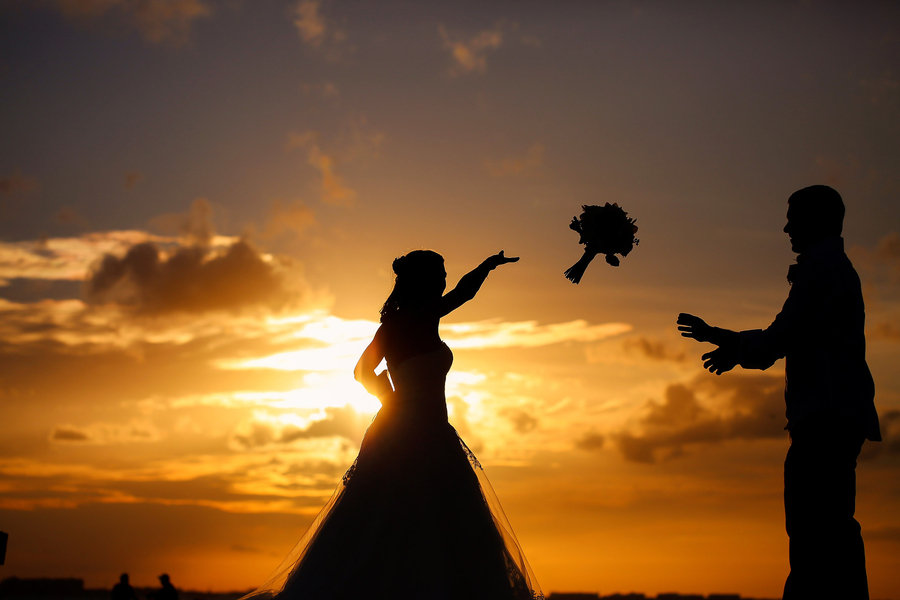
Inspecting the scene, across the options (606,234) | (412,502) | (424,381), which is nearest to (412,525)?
(412,502)

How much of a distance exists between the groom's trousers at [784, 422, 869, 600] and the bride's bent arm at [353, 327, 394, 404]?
14.5 ft

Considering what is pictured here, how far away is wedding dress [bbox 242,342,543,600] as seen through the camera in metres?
8.62

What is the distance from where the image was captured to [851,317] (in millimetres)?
6949

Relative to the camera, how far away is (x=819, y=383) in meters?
6.83

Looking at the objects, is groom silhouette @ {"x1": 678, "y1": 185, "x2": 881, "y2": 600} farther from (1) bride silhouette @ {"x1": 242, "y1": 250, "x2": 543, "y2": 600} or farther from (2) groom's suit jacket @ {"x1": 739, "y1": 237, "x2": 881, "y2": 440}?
(1) bride silhouette @ {"x1": 242, "y1": 250, "x2": 543, "y2": 600}

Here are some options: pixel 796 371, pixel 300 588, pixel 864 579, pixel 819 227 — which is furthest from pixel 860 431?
pixel 300 588

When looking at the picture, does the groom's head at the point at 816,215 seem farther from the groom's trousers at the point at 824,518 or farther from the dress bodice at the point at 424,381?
the dress bodice at the point at 424,381

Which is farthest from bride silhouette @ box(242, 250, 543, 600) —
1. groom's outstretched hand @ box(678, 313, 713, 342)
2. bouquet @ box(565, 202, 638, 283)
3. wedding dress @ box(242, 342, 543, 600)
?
groom's outstretched hand @ box(678, 313, 713, 342)

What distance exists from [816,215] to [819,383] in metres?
1.41

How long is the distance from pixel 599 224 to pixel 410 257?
6.93ft

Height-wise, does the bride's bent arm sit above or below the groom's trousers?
above

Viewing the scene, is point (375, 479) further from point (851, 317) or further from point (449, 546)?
point (851, 317)

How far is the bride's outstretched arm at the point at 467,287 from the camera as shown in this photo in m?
9.50

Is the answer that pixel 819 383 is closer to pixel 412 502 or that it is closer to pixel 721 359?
pixel 721 359
